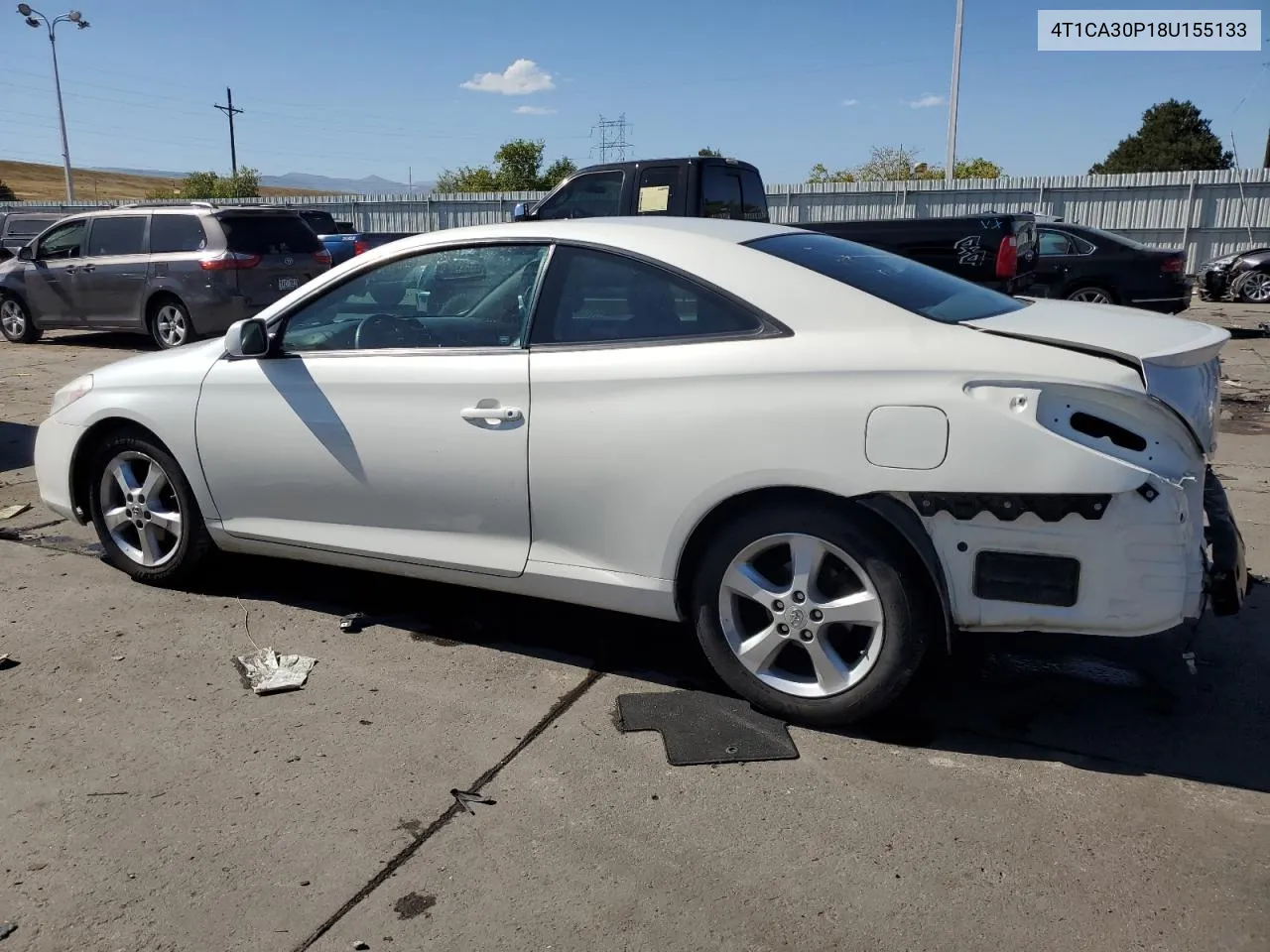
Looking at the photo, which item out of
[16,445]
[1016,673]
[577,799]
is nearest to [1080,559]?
[1016,673]

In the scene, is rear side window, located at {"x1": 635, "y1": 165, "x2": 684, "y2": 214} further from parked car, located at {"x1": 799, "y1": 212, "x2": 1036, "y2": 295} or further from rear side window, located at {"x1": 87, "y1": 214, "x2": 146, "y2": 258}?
rear side window, located at {"x1": 87, "y1": 214, "x2": 146, "y2": 258}

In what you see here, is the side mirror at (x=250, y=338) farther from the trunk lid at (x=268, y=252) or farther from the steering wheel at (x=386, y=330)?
the trunk lid at (x=268, y=252)

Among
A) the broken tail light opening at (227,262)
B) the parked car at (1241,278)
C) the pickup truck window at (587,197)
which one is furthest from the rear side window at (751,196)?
the parked car at (1241,278)

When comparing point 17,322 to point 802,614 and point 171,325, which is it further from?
Answer: point 802,614

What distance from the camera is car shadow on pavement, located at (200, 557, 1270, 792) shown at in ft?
10.7

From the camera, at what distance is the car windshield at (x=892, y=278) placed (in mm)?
3414

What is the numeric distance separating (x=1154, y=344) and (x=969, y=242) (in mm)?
8335

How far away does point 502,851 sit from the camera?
277 centimetres

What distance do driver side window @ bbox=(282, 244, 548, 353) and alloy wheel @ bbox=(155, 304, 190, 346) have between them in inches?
375

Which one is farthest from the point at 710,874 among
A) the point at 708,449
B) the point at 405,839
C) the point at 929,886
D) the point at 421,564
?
the point at 421,564

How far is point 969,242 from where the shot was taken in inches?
433

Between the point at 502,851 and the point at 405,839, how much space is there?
0.27 metres

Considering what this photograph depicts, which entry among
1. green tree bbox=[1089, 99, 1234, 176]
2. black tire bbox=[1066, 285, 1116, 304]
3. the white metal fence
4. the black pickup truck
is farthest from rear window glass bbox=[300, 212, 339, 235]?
green tree bbox=[1089, 99, 1234, 176]

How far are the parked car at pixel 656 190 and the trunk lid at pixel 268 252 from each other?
3.33 metres
